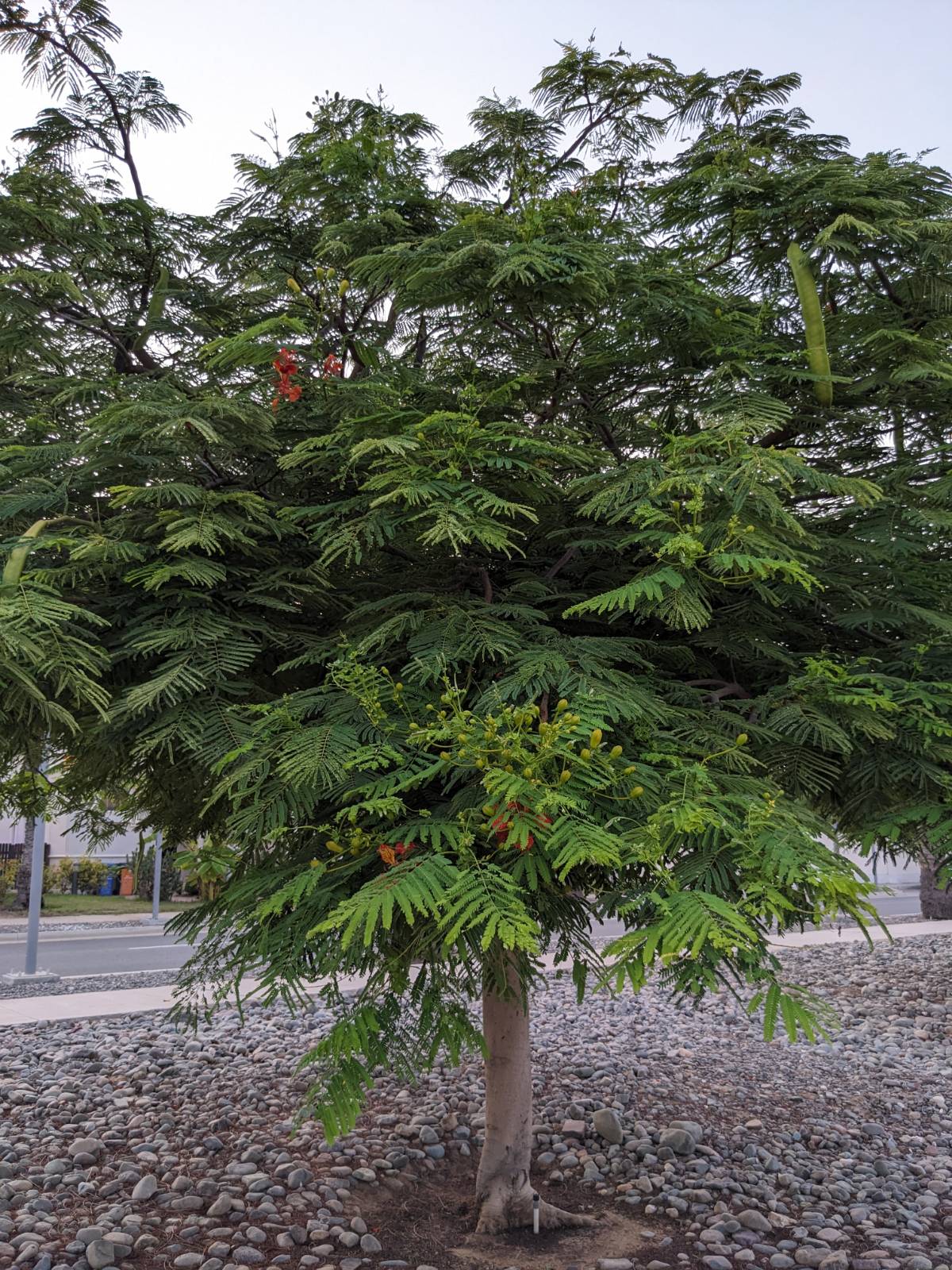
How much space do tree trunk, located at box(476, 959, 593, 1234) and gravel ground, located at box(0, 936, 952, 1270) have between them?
31cm

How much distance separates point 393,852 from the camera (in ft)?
8.89

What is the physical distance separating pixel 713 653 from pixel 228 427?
2082mm

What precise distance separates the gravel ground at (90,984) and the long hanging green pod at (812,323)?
32.7 ft

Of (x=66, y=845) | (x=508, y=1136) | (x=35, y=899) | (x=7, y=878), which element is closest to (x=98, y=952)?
(x=35, y=899)

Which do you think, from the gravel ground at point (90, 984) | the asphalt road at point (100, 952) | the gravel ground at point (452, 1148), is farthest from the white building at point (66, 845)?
the gravel ground at point (452, 1148)

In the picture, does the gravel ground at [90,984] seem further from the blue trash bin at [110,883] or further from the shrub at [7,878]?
the blue trash bin at [110,883]

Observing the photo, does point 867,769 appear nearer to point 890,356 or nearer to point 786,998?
point 786,998

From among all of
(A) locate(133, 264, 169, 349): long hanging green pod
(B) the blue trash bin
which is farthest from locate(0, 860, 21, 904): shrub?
(A) locate(133, 264, 169, 349): long hanging green pod

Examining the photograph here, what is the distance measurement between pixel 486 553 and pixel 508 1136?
3.10 m

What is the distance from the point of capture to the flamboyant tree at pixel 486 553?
108 inches

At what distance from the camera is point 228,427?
3.61 meters

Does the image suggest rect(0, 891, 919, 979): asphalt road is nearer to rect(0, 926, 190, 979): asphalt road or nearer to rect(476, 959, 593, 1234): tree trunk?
rect(0, 926, 190, 979): asphalt road

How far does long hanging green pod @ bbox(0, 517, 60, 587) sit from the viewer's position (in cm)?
300

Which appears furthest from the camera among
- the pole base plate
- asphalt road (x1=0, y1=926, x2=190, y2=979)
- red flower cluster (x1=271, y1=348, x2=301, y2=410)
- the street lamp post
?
asphalt road (x1=0, y1=926, x2=190, y2=979)
